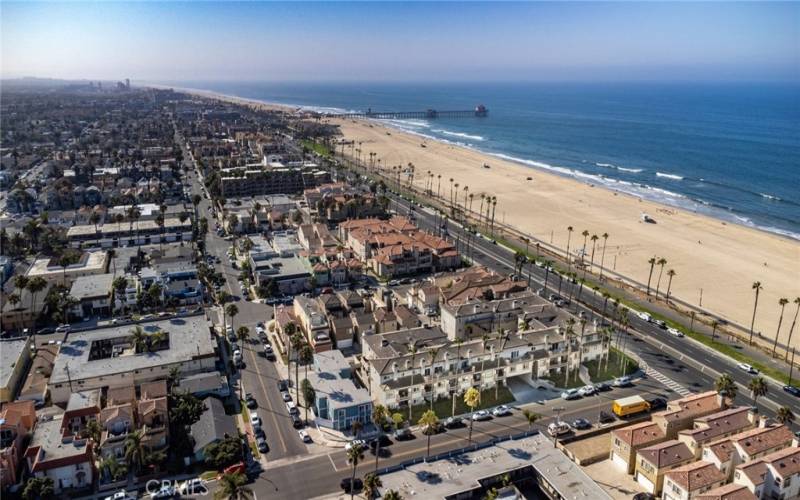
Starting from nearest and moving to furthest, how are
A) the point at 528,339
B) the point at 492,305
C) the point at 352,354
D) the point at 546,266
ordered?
the point at 528,339 < the point at 352,354 < the point at 492,305 < the point at 546,266

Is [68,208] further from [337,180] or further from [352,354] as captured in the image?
[352,354]

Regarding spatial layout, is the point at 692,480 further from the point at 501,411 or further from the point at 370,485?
the point at 370,485

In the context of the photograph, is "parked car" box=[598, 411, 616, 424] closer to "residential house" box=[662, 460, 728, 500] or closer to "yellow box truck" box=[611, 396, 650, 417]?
"yellow box truck" box=[611, 396, 650, 417]

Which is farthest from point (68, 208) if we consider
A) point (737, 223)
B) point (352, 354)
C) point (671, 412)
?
point (737, 223)

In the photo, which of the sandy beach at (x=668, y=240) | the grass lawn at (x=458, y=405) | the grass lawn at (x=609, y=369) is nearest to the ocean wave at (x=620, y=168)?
the sandy beach at (x=668, y=240)

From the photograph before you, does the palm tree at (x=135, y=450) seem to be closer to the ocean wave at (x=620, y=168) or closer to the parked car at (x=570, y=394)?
the parked car at (x=570, y=394)

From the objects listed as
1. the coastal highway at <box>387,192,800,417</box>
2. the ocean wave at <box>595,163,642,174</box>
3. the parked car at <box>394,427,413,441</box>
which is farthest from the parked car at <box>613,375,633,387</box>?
the ocean wave at <box>595,163,642,174</box>
